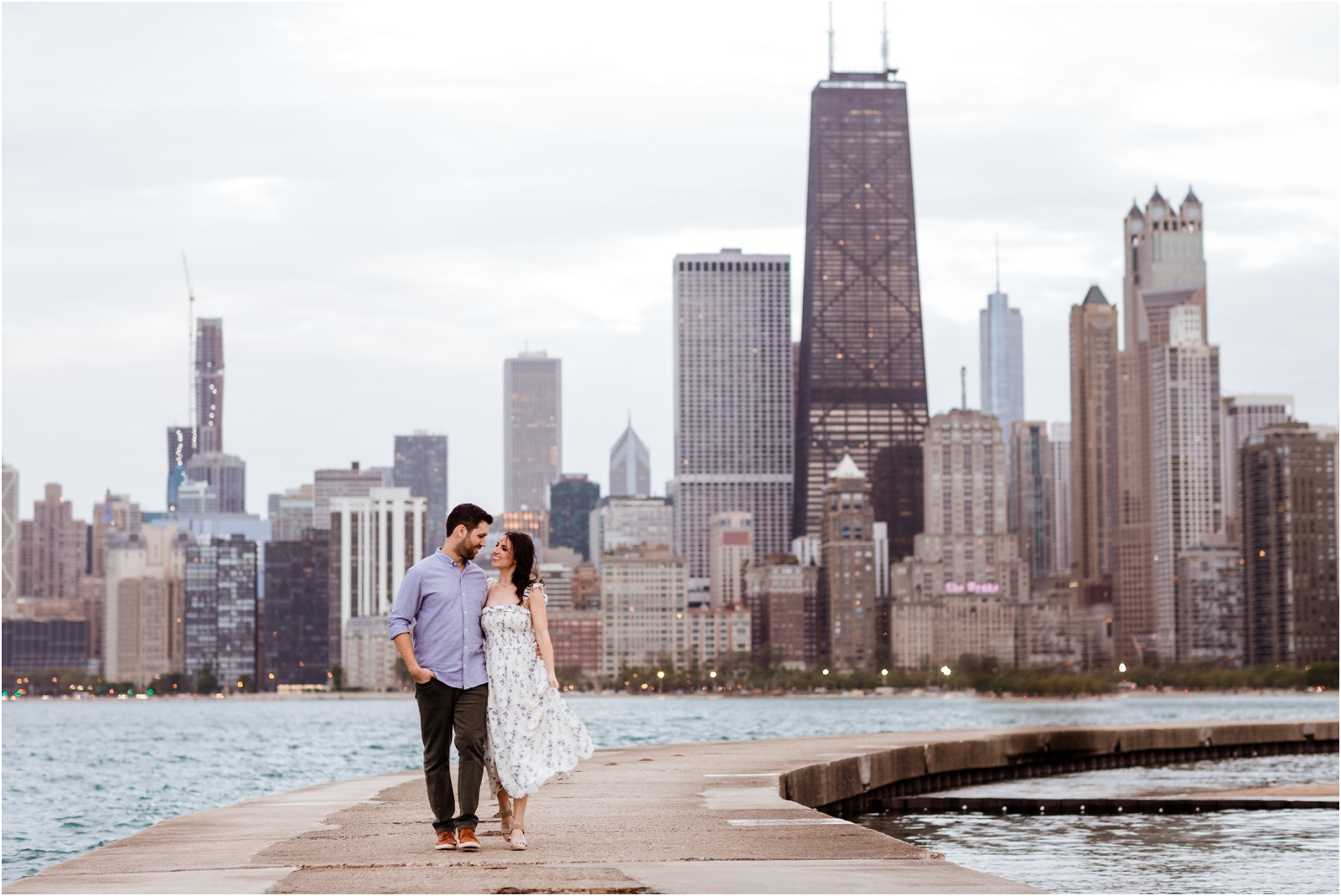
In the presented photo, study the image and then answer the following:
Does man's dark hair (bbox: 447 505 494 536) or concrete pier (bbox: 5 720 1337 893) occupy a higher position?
man's dark hair (bbox: 447 505 494 536)

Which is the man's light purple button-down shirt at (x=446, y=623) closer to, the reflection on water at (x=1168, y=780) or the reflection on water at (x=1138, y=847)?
the reflection on water at (x=1138, y=847)

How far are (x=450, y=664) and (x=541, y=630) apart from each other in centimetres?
74

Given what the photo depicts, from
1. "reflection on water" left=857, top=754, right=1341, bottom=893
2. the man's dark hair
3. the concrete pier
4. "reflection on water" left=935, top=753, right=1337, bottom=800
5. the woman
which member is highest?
the man's dark hair

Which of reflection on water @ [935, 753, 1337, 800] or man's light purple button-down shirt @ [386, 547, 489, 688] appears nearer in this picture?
man's light purple button-down shirt @ [386, 547, 489, 688]

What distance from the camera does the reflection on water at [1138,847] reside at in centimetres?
1880

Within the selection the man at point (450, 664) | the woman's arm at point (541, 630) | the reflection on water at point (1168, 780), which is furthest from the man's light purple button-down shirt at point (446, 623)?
the reflection on water at point (1168, 780)

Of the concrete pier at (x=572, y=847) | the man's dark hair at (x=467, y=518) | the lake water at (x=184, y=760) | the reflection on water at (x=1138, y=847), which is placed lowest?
the lake water at (x=184, y=760)

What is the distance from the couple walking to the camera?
44.9 ft

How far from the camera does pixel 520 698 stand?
13828 mm

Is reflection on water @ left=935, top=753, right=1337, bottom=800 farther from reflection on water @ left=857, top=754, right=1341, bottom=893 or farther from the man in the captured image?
the man

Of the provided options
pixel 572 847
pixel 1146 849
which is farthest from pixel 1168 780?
pixel 572 847

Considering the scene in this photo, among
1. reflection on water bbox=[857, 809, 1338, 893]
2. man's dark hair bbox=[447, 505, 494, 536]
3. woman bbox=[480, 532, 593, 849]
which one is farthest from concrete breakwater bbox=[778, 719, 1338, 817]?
man's dark hair bbox=[447, 505, 494, 536]

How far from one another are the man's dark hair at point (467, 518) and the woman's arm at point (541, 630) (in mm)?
719

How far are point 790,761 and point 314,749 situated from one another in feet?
197
